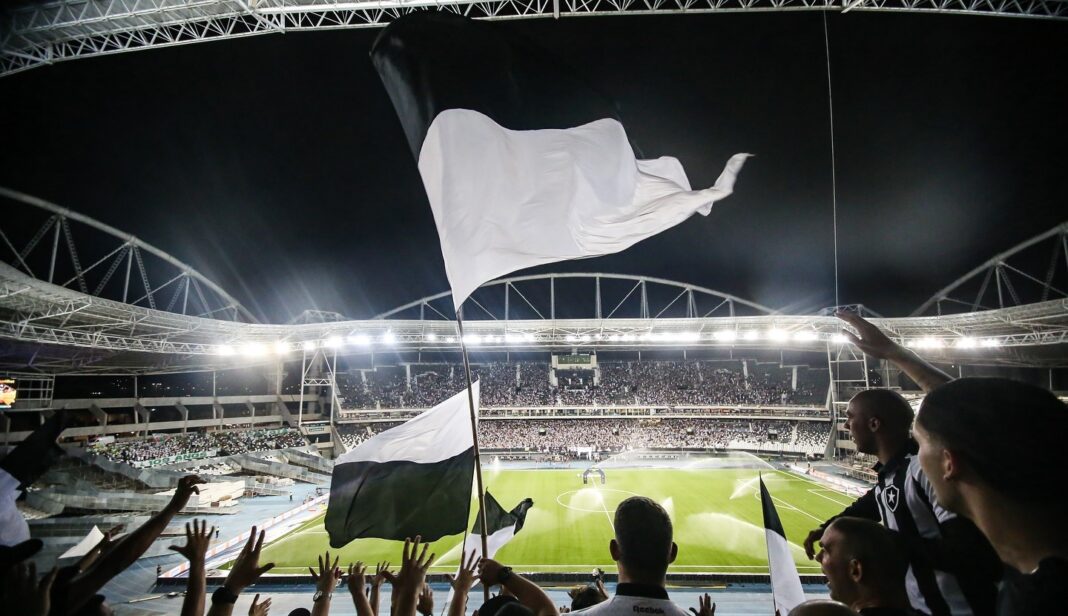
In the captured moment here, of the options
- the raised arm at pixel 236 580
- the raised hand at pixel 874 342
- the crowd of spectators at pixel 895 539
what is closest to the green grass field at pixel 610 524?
the raised arm at pixel 236 580

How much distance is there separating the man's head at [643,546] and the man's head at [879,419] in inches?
60.7

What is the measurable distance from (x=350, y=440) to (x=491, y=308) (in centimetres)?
3976

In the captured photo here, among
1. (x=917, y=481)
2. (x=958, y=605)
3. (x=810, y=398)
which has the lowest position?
(x=810, y=398)

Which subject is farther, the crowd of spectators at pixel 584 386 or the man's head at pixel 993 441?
the crowd of spectators at pixel 584 386

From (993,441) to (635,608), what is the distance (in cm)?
150

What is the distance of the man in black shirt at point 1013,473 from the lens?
1194 mm

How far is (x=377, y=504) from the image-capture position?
5.61 meters

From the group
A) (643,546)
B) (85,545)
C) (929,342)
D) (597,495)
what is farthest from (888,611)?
(929,342)

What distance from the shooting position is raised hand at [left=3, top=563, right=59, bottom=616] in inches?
80.5

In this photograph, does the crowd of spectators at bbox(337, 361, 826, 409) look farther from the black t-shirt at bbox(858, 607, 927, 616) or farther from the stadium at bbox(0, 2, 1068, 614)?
the black t-shirt at bbox(858, 607, 927, 616)

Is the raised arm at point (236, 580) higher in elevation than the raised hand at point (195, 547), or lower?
lower

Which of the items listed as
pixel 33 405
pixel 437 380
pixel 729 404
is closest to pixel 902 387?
pixel 729 404

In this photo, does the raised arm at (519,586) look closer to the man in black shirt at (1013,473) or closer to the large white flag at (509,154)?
the large white flag at (509,154)

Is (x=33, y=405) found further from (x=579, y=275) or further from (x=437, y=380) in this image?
(x=579, y=275)
